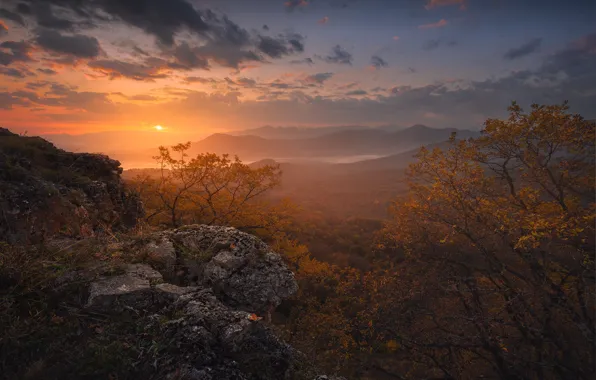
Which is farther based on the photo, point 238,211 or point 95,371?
point 238,211

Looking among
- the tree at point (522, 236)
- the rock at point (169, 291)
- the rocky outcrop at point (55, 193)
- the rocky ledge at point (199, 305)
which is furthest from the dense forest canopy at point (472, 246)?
the rock at point (169, 291)

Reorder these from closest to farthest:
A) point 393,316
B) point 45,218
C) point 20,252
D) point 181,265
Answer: point 20,252, point 181,265, point 45,218, point 393,316

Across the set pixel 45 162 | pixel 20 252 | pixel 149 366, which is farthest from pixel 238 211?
pixel 149 366

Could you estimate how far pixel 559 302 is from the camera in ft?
42.7

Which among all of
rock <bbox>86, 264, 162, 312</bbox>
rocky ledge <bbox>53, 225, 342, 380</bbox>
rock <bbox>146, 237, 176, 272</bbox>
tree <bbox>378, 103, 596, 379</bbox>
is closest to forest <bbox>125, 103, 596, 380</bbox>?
tree <bbox>378, 103, 596, 379</bbox>

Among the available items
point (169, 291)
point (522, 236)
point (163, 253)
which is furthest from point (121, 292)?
point (522, 236)

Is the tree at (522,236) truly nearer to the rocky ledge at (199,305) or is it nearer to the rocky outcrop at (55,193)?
the rocky ledge at (199,305)

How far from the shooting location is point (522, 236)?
40.7 feet

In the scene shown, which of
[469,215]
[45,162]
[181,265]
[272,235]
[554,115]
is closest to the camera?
[181,265]

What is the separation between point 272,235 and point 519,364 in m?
15.3

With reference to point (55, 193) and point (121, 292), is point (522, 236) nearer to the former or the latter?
point (121, 292)

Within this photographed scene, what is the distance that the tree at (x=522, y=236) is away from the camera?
43.2 ft

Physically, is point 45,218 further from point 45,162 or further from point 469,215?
point 469,215

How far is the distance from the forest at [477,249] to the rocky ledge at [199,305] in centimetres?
336
